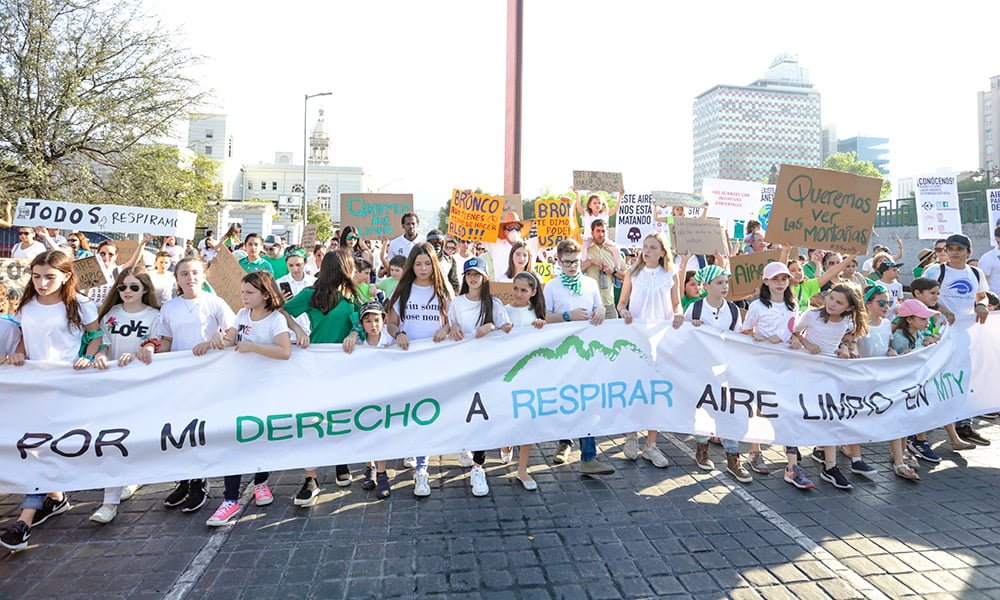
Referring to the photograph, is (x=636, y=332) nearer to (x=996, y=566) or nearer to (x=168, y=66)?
(x=996, y=566)

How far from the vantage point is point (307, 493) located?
452 cm

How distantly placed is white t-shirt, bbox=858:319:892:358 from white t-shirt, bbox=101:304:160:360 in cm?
575

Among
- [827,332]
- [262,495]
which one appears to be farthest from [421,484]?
[827,332]

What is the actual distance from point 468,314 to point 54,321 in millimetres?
2871

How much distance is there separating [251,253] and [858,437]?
24.7ft

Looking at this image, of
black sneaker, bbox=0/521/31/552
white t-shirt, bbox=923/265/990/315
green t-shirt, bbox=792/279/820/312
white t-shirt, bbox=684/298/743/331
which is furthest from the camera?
green t-shirt, bbox=792/279/820/312

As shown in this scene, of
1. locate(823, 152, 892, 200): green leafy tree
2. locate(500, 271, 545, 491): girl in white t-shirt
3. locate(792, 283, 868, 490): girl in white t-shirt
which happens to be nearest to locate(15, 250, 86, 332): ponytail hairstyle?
locate(500, 271, 545, 491): girl in white t-shirt

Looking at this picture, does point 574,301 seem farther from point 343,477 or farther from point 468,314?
point 343,477

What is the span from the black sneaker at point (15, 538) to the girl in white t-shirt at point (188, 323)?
853 mm

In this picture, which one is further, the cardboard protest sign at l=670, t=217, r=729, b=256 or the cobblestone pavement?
the cardboard protest sign at l=670, t=217, r=729, b=256

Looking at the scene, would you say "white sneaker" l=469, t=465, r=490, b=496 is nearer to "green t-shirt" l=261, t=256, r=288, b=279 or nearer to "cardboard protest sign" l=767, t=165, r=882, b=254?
"cardboard protest sign" l=767, t=165, r=882, b=254

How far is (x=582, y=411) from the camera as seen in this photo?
15.4ft

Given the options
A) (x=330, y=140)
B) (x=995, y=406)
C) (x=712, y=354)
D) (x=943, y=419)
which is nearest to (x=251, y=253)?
(x=712, y=354)

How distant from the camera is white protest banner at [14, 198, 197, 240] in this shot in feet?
22.8
